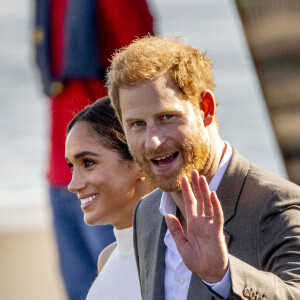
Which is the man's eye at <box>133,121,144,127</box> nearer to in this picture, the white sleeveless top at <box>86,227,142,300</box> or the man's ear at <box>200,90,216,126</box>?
the man's ear at <box>200,90,216,126</box>

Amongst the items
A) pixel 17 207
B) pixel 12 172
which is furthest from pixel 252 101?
pixel 17 207

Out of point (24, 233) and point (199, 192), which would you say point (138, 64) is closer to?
point (199, 192)

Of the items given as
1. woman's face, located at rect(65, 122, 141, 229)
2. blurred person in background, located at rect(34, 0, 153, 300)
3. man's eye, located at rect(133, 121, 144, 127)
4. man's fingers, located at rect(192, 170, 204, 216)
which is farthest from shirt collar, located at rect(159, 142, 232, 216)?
blurred person in background, located at rect(34, 0, 153, 300)

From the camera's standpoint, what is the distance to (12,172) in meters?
10.4

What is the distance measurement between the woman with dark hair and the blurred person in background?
1.07 m

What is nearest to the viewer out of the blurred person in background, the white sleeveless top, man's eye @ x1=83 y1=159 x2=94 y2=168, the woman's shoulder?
the white sleeveless top

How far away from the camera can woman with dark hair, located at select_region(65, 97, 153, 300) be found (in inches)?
118

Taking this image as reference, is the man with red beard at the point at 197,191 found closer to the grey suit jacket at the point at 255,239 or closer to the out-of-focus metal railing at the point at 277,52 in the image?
the grey suit jacket at the point at 255,239

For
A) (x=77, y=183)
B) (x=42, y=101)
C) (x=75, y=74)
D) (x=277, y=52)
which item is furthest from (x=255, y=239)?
(x=42, y=101)

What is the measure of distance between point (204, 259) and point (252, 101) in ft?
36.9

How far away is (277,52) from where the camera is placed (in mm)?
3479

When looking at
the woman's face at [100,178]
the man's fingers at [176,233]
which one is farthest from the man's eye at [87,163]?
the man's fingers at [176,233]

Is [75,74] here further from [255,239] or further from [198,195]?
[198,195]

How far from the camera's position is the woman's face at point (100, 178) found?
118 inches
